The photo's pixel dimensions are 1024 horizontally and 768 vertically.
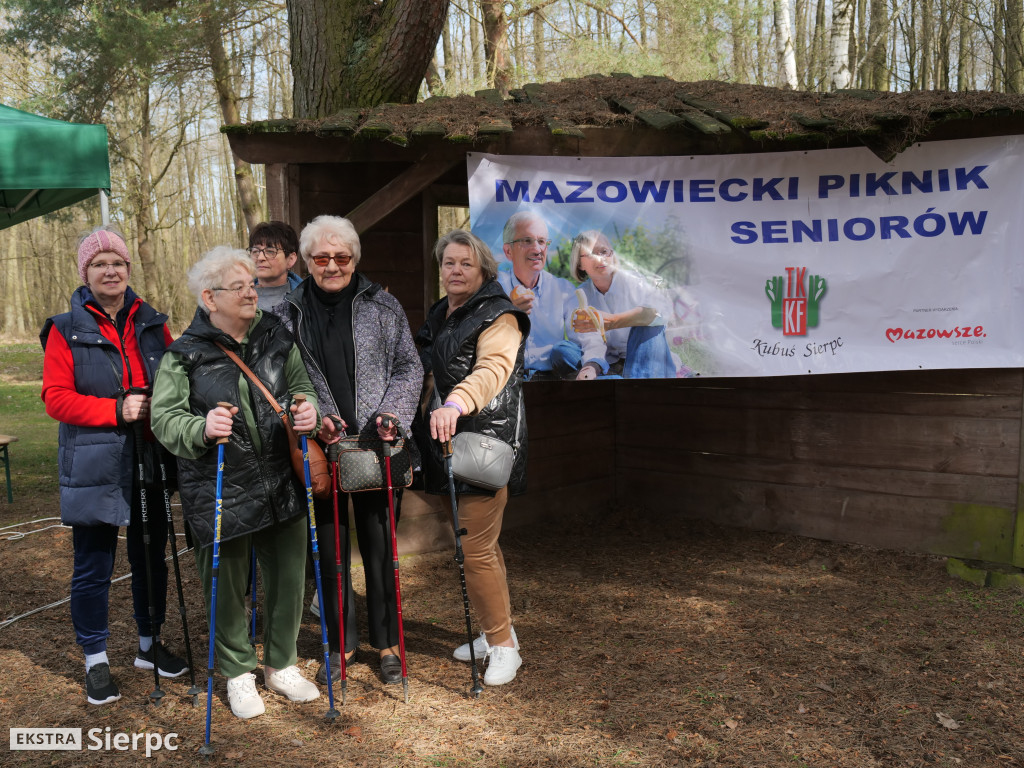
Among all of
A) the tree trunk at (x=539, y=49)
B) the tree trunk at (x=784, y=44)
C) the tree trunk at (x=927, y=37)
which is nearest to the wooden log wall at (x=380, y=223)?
the tree trunk at (x=784, y=44)

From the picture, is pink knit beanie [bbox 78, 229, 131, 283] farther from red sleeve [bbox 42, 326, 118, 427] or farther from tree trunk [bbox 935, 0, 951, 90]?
tree trunk [bbox 935, 0, 951, 90]

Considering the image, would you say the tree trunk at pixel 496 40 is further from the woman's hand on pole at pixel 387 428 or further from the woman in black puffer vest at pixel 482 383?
the woman's hand on pole at pixel 387 428

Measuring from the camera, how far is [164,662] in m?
3.77

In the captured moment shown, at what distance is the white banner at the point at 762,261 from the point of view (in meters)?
4.82

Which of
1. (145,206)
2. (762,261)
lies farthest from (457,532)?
(145,206)

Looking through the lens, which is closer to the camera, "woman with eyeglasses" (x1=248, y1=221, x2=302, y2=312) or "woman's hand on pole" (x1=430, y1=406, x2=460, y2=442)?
"woman's hand on pole" (x1=430, y1=406, x2=460, y2=442)

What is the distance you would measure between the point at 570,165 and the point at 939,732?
11.0 ft

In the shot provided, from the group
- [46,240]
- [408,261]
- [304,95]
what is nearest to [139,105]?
[46,240]

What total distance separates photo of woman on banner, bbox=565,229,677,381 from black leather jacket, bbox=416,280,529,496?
1.33 meters

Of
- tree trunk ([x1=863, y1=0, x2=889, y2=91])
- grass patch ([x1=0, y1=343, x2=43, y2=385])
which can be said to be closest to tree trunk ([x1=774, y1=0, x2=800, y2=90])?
tree trunk ([x1=863, y1=0, x2=889, y2=91])

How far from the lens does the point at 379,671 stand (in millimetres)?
3834

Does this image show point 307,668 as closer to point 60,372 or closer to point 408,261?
point 60,372

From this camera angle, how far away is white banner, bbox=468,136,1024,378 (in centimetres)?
482

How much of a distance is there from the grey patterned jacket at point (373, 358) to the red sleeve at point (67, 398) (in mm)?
783
